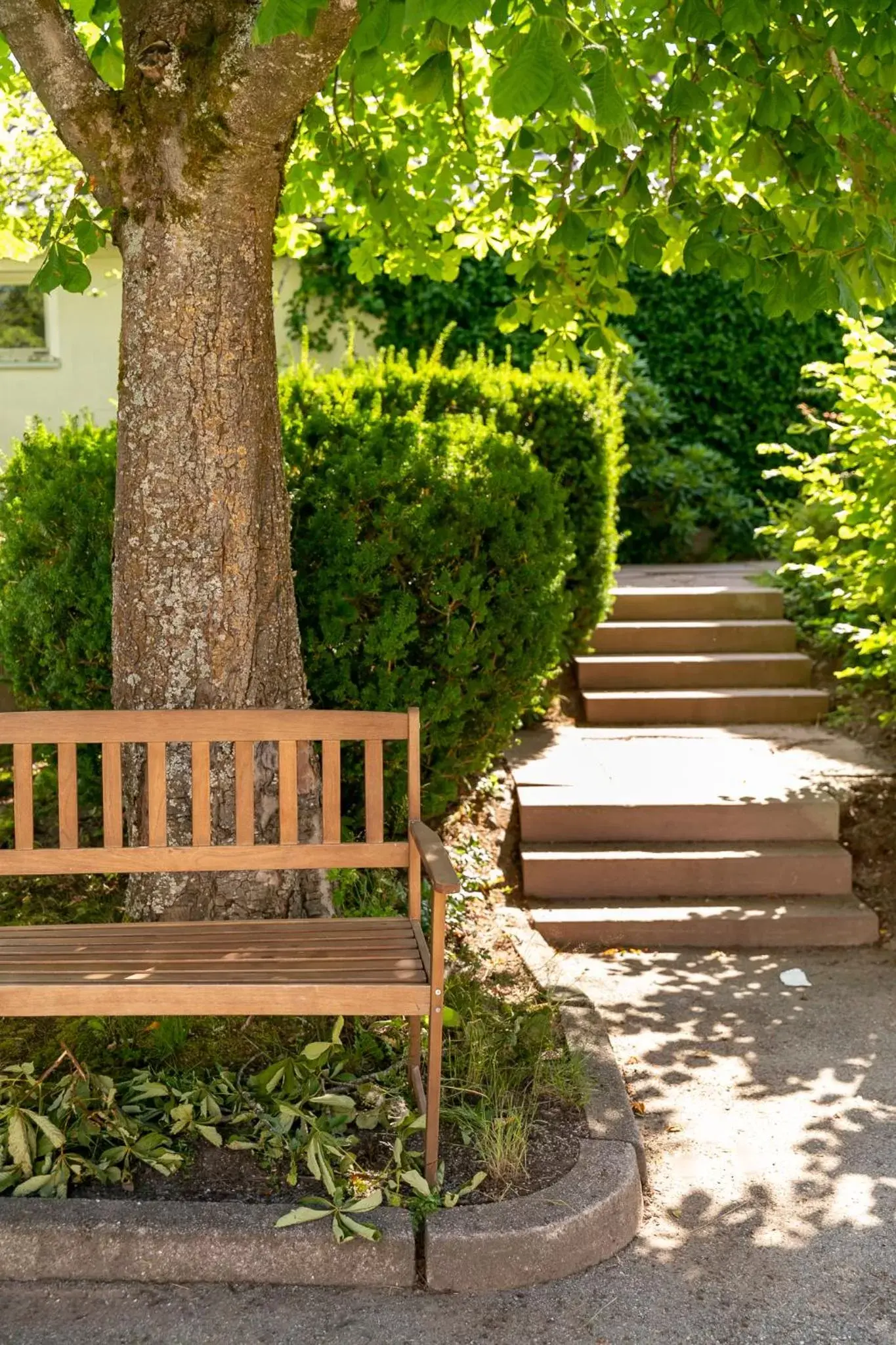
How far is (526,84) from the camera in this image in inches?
113

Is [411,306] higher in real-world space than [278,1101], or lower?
higher

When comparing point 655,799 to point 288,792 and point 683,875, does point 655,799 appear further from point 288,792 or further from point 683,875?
point 288,792

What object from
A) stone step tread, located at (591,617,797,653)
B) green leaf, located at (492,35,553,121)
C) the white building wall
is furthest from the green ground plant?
the white building wall

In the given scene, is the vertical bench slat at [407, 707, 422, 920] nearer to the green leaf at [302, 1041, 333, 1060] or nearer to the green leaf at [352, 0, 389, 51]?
the green leaf at [302, 1041, 333, 1060]

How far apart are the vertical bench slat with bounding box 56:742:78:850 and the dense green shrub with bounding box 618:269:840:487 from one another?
36.2ft

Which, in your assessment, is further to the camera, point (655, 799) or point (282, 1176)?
point (655, 799)

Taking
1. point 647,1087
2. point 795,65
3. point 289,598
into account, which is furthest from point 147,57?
point 647,1087

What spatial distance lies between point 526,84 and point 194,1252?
2816mm

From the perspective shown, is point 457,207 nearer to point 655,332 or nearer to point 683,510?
point 683,510

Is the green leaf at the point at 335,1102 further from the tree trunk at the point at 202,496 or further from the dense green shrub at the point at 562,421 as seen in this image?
the dense green shrub at the point at 562,421

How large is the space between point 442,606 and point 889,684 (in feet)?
13.8

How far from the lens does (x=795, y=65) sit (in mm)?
4785

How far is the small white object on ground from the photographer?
570cm

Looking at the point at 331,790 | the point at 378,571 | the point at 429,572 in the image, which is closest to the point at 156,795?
the point at 331,790
